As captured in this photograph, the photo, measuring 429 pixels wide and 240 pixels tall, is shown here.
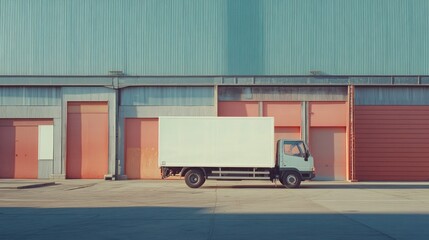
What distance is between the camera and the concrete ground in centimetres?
1319

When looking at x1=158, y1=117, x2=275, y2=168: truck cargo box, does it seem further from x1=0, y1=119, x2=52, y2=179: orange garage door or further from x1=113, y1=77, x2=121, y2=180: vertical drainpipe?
x1=0, y1=119, x2=52, y2=179: orange garage door

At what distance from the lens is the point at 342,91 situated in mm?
36906

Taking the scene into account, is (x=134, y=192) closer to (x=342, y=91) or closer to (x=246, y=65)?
(x=246, y=65)

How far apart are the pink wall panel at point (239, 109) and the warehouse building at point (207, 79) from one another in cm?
6

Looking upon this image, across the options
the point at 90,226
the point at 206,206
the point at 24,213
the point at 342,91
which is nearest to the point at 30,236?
the point at 90,226

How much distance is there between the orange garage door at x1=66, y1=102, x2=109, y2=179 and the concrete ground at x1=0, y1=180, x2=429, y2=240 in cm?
1046

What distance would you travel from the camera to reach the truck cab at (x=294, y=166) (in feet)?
95.4

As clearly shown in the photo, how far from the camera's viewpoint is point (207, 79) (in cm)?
3697

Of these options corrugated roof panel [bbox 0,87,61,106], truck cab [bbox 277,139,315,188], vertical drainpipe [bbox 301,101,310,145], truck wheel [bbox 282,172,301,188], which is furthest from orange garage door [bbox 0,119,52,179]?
truck wheel [bbox 282,172,301,188]

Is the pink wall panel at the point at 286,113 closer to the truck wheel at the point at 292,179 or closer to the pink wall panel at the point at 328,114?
the pink wall panel at the point at 328,114

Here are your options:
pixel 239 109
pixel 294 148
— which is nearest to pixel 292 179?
pixel 294 148

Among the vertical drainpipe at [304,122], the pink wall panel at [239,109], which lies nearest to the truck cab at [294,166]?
the vertical drainpipe at [304,122]

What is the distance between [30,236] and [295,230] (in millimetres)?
6050

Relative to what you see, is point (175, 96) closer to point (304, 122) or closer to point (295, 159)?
point (304, 122)
